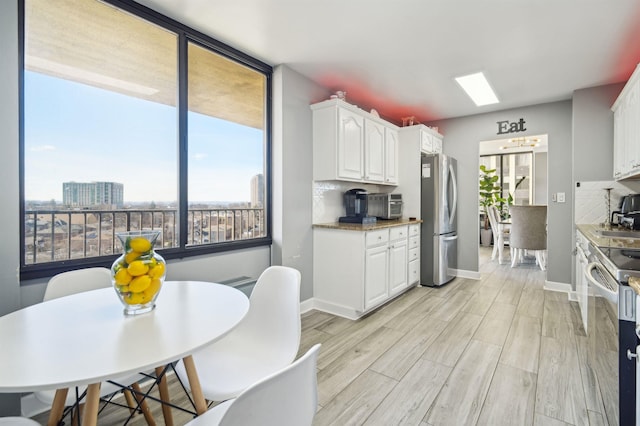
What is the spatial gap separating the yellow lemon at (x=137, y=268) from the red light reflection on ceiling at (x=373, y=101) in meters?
2.74

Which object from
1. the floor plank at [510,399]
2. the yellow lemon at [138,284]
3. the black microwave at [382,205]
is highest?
the black microwave at [382,205]

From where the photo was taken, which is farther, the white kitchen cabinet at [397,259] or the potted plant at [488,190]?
the potted plant at [488,190]

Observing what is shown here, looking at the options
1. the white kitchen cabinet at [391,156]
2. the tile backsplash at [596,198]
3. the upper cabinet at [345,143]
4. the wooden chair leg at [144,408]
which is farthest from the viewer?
the white kitchen cabinet at [391,156]

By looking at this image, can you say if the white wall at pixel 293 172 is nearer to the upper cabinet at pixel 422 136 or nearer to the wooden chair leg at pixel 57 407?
the upper cabinet at pixel 422 136

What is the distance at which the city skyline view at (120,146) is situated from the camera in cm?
177

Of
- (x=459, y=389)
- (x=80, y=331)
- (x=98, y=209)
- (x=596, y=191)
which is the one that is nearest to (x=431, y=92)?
(x=596, y=191)

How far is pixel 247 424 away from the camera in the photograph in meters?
0.59

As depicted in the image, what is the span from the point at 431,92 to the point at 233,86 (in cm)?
232

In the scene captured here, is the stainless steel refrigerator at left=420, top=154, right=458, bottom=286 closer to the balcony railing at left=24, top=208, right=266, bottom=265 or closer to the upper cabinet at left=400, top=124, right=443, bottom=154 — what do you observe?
the upper cabinet at left=400, top=124, right=443, bottom=154

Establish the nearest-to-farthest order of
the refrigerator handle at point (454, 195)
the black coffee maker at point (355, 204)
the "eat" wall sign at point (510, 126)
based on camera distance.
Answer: the black coffee maker at point (355, 204)
the "eat" wall sign at point (510, 126)
the refrigerator handle at point (454, 195)

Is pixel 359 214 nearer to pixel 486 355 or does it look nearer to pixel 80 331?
pixel 486 355

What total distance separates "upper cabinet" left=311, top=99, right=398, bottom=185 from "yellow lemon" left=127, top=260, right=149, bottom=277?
2.25m

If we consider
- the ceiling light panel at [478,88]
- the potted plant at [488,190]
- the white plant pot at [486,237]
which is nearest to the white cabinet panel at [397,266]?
the ceiling light panel at [478,88]

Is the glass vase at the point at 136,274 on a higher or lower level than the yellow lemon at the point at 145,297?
higher
